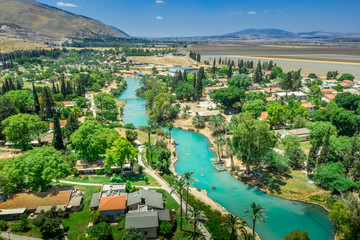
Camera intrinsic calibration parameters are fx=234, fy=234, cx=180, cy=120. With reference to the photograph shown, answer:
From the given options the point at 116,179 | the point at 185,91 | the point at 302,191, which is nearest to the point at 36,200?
the point at 116,179

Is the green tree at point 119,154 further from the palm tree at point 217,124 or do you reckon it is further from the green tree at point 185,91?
the green tree at point 185,91

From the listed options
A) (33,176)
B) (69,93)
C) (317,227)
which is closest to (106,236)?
(33,176)

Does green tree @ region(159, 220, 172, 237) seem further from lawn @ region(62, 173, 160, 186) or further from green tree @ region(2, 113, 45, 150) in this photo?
green tree @ region(2, 113, 45, 150)

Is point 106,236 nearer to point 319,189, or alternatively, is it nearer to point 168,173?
point 168,173

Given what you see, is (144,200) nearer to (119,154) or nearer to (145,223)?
(145,223)

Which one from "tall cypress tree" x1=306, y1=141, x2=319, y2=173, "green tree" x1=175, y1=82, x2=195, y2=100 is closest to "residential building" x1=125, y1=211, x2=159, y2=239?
"tall cypress tree" x1=306, y1=141, x2=319, y2=173

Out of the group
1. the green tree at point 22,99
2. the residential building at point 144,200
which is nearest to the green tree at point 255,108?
the residential building at point 144,200
